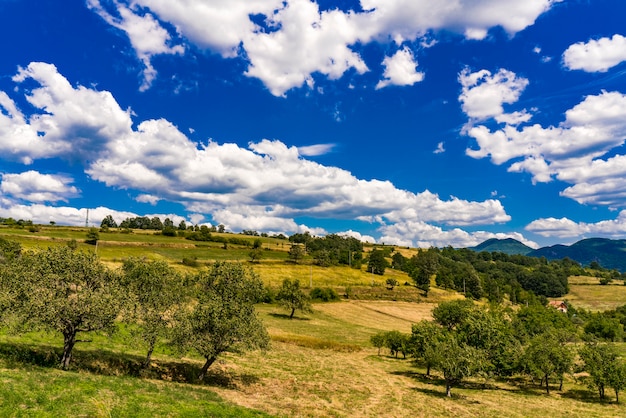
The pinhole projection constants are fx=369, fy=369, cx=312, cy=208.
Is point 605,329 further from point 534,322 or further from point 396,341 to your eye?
point 396,341

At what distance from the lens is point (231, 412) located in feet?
102

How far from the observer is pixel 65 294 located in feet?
117

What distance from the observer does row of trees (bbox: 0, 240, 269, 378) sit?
3338 cm

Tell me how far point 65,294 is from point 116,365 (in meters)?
10.4

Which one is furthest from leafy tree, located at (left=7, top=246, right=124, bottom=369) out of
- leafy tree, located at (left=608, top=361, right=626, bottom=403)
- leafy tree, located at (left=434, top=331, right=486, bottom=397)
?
leafy tree, located at (left=608, top=361, right=626, bottom=403)

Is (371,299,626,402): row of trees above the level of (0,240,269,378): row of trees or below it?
below

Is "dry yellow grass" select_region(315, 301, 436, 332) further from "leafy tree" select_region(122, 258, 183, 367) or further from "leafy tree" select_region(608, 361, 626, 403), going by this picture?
"leafy tree" select_region(122, 258, 183, 367)

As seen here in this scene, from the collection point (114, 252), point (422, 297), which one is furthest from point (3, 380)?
point (422, 297)

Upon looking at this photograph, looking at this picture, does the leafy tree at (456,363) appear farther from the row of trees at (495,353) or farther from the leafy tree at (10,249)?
the leafy tree at (10,249)

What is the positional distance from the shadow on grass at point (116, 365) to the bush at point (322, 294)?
9280cm

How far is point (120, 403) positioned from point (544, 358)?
5856 cm

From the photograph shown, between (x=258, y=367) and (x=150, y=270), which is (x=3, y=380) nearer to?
(x=258, y=367)

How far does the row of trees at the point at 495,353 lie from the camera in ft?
168

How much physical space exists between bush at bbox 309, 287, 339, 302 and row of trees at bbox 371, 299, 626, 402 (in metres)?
59.2
